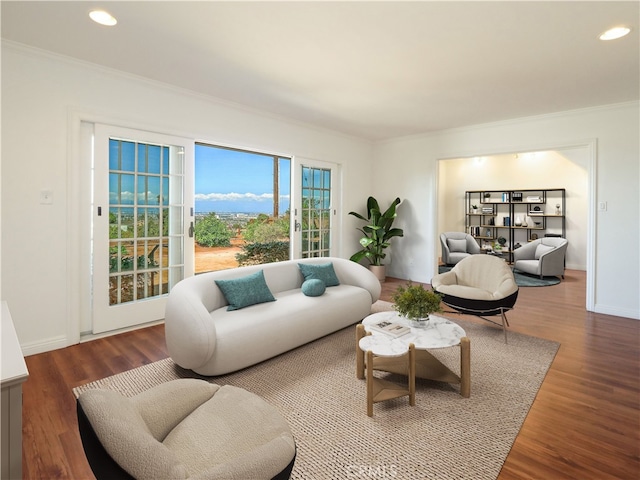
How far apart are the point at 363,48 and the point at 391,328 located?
227 centimetres

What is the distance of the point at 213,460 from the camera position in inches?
49.0

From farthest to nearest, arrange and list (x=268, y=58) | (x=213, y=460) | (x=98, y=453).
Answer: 1. (x=268, y=58)
2. (x=213, y=460)
3. (x=98, y=453)

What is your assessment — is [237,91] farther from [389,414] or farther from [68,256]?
[389,414]

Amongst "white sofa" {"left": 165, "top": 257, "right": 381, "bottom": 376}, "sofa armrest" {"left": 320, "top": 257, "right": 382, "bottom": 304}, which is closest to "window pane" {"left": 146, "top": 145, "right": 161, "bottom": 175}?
"white sofa" {"left": 165, "top": 257, "right": 381, "bottom": 376}

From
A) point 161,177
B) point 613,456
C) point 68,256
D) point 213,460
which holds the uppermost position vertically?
point 161,177

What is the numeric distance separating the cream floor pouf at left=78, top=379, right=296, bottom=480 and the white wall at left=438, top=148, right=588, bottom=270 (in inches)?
236

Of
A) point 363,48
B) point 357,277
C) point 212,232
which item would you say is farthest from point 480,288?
point 212,232

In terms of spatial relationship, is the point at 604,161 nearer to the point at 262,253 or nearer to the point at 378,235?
the point at 378,235

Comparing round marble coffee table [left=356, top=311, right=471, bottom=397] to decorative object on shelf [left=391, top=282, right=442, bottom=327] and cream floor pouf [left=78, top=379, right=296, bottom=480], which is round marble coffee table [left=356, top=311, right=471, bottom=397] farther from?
cream floor pouf [left=78, top=379, right=296, bottom=480]

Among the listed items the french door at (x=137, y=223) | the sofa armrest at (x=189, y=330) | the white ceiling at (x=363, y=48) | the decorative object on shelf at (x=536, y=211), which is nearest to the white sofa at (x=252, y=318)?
the sofa armrest at (x=189, y=330)

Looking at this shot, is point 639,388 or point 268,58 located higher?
point 268,58

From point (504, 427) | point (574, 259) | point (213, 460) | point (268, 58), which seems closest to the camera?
point (213, 460)

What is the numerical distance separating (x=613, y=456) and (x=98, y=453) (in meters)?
2.38

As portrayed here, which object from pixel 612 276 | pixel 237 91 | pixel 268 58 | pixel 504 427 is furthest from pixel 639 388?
pixel 237 91
